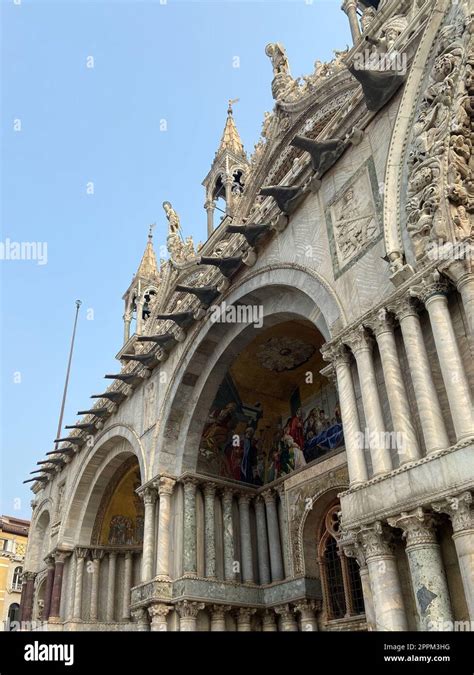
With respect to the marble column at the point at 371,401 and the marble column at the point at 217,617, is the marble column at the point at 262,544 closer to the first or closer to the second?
the marble column at the point at 217,617

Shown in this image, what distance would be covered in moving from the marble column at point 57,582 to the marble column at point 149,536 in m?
6.62

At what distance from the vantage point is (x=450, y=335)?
7.49 metres

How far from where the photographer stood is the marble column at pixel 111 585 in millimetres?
18531

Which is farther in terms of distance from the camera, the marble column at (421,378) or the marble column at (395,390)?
the marble column at (395,390)

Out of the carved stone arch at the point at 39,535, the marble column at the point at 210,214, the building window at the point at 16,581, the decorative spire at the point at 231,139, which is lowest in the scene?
the carved stone arch at the point at 39,535

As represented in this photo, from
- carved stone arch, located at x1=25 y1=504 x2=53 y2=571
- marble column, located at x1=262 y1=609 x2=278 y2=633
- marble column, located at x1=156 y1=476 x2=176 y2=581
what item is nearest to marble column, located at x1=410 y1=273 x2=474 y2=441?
marble column, located at x1=156 y1=476 x2=176 y2=581

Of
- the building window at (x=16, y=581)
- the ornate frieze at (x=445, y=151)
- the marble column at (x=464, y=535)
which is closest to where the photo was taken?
the marble column at (x=464, y=535)

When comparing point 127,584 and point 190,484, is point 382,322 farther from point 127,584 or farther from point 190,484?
point 127,584

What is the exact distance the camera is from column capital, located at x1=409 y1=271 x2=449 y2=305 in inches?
306

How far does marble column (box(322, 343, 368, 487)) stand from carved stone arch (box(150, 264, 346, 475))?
2.60 meters

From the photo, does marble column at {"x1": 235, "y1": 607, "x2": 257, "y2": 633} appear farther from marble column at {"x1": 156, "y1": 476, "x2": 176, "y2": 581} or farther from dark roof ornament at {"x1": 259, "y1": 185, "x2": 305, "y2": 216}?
dark roof ornament at {"x1": 259, "y1": 185, "x2": 305, "y2": 216}

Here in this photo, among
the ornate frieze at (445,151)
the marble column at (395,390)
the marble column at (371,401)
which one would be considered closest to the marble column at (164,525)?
the marble column at (371,401)
